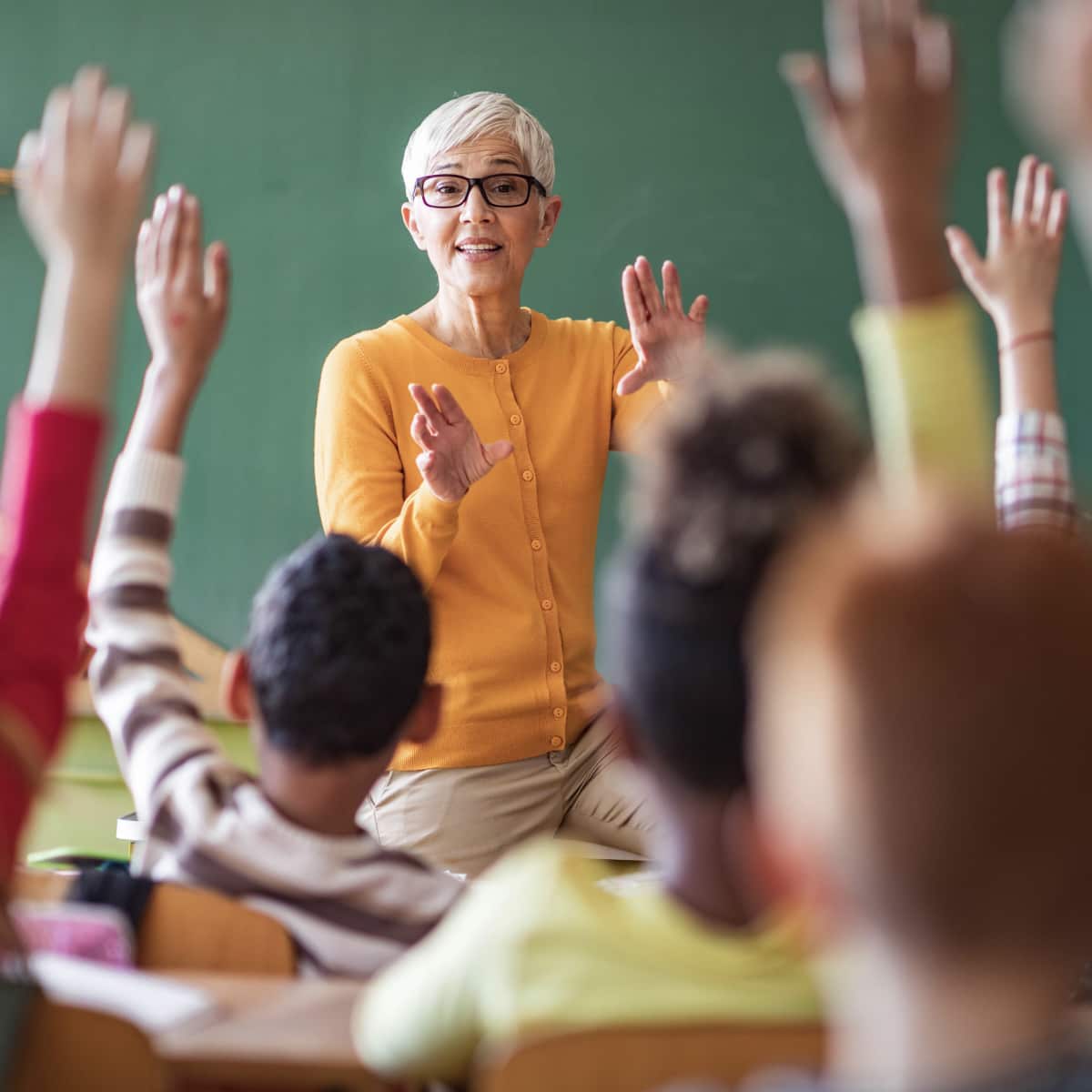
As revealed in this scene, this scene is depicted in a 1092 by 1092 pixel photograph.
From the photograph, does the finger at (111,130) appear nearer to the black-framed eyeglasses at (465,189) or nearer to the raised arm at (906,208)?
the raised arm at (906,208)

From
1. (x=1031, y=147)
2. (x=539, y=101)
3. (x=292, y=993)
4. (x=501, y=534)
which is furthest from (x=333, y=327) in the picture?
(x=292, y=993)

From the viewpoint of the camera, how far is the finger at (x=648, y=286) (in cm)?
197

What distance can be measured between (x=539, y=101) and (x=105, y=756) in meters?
1.70

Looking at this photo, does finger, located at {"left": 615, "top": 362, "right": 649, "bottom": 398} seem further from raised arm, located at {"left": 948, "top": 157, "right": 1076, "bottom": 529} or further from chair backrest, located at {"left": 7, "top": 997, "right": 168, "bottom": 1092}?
chair backrest, located at {"left": 7, "top": 997, "right": 168, "bottom": 1092}

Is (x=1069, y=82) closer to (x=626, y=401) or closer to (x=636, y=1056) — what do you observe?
(x=636, y=1056)

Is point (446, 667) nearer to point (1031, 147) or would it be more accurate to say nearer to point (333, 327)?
point (333, 327)

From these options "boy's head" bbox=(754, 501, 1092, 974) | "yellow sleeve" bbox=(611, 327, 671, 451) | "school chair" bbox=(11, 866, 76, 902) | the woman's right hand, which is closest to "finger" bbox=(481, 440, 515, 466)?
the woman's right hand

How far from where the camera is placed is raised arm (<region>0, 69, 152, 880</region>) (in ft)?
2.94

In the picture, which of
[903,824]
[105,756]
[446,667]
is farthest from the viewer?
[105,756]

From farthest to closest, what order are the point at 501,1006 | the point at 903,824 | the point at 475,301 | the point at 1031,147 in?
the point at 1031,147 → the point at 475,301 → the point at 501,1006 → the point at 903,824

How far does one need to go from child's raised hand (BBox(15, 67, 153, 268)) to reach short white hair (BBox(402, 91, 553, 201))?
1.32 metres

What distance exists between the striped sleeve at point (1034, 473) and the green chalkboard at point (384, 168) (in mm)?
1695

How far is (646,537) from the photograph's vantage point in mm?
820

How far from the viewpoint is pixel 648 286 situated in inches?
78.3
